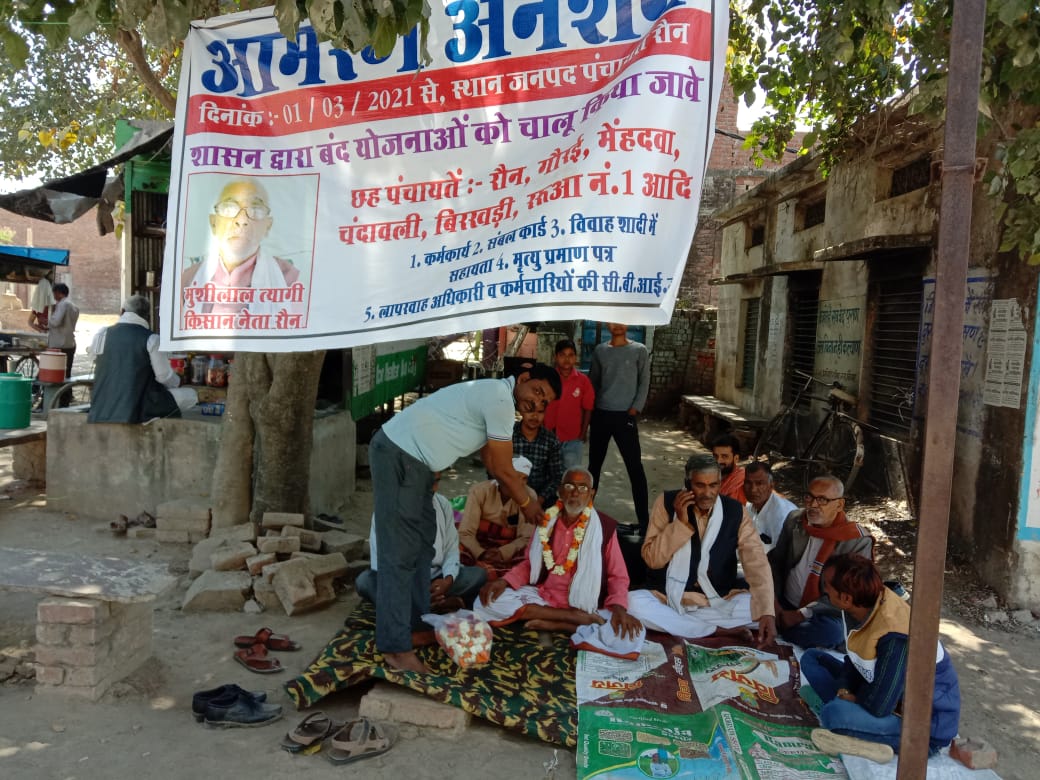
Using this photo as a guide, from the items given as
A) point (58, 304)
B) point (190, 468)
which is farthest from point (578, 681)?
point (58, 304)

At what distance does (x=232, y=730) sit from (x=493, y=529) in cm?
223

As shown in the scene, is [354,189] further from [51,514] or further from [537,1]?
[51,514]

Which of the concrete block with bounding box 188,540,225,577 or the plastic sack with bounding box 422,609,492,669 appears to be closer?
the plastic sack with bounding box 422,609,492,669

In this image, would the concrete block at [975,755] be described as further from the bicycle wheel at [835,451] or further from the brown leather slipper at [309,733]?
the bicycle wheel at [835,451]

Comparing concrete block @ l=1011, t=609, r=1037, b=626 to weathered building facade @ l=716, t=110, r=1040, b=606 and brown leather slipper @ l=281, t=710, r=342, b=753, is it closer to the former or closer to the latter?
weathered building facade @ l=716, t=110, r=1040, b=606

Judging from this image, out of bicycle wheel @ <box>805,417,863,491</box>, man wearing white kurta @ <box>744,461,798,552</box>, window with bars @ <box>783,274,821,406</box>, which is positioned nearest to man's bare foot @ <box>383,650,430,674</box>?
man wearing white kurta @ <box>744,461,798,552</box>

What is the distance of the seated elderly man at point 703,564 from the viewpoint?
413 centimetres

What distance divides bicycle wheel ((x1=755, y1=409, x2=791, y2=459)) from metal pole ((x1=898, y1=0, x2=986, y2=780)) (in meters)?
7.62

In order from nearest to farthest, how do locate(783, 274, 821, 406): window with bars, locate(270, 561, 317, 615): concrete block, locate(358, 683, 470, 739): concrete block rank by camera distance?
locate(358, 683, 470, 739): concrete block
locate(270, 561, 317, 615): concrete block
locate(783, 274, 821, 406): window with bars

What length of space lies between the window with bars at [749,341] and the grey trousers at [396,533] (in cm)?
992

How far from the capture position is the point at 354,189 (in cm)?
294

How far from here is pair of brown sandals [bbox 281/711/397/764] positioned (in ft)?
9.70

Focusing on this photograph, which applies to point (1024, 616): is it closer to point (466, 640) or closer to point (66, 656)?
point (466, 640)

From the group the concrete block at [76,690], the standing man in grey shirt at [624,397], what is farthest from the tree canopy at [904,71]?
the concrete block at [76,690]
